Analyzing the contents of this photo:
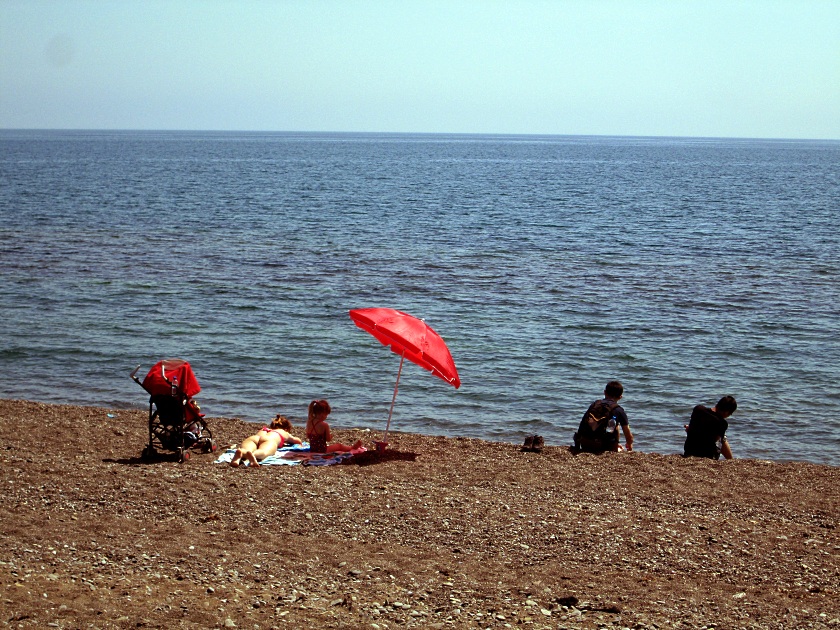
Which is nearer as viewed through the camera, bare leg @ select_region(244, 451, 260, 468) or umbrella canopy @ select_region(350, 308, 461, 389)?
bare leg @ select_region(244, 451, 260, 468)

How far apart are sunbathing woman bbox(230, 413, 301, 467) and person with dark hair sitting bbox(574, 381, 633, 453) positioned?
11.8 ft

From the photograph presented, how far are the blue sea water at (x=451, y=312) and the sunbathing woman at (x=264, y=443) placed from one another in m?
2.96

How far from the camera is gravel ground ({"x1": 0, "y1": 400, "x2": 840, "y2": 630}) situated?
6066 millimetres

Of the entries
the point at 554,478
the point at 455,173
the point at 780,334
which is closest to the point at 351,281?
the point at 780,334

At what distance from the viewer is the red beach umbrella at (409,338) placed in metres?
10.2

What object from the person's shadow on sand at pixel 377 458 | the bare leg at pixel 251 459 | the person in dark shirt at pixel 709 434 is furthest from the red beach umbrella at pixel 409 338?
the person in dark shirt at pixel 709 434

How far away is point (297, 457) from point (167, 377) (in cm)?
181

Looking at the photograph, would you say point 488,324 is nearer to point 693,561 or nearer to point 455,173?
point 693,561

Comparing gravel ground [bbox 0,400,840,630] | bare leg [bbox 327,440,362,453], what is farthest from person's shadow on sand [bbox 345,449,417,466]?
bare leg [bbox 327,440,362,453]

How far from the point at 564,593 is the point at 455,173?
102m

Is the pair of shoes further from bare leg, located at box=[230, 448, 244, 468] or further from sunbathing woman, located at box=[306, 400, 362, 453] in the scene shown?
bare leg, located at box=[230, 448, 244, 468]

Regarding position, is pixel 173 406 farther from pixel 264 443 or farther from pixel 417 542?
pixel 417 542

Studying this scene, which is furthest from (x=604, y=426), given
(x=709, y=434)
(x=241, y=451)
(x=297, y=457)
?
(x=241, y=451)

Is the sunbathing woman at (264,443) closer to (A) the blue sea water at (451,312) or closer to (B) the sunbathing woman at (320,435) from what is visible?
(B) the sunbathing woman at (320,435)
